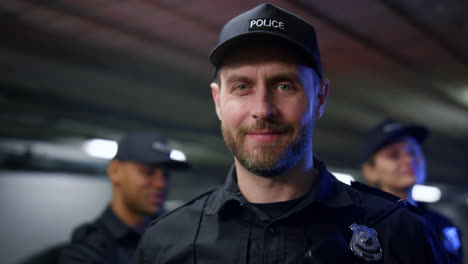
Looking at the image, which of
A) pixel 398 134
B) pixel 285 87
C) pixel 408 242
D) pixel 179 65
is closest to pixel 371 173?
pixel 398 134

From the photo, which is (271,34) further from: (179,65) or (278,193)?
(179,65)

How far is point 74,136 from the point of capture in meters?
6.88

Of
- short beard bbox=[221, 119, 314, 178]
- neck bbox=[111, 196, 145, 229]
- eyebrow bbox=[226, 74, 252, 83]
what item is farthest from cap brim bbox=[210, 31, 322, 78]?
neck bbox=[111, 196, 145, 229]

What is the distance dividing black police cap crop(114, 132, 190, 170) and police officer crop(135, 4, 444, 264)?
1.58 metres

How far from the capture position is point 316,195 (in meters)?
1.47

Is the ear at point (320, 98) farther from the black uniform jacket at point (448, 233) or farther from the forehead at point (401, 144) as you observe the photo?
the forehead at point (401, 144)

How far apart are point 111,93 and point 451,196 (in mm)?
14088

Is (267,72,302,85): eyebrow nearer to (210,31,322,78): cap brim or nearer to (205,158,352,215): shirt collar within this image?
(210,31,322,78): cap brim

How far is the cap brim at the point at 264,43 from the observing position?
1.49m

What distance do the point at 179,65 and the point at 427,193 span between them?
12.4 meters

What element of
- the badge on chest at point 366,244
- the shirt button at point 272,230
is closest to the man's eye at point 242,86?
the shirt button at point 272,230

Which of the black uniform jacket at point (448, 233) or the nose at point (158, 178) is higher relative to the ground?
the nose at point (158, 178)

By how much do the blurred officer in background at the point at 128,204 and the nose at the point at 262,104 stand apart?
5.92ft

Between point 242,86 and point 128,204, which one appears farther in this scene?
point 128,204
